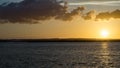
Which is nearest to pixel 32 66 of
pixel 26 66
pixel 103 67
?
pixel 26 66

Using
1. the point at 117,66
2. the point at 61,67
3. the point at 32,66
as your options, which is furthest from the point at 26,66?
the point at 117,66

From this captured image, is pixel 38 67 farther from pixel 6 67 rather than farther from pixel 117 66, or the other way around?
pixel 117 66

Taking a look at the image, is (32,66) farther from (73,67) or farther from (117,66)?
(117,66)

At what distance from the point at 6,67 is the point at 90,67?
44.4ft

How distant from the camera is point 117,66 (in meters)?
70.8

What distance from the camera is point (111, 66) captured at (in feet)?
234

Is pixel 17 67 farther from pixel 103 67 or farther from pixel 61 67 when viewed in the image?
pixel 103 67

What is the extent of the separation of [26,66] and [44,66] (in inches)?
116

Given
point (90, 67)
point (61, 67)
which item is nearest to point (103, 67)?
point (90, 67)

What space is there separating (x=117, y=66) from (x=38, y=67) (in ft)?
42.4

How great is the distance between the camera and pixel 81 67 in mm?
69000

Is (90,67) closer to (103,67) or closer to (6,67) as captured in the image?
(103,67)

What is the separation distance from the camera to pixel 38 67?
229ft

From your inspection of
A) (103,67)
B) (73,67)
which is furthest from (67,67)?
(103,67)
